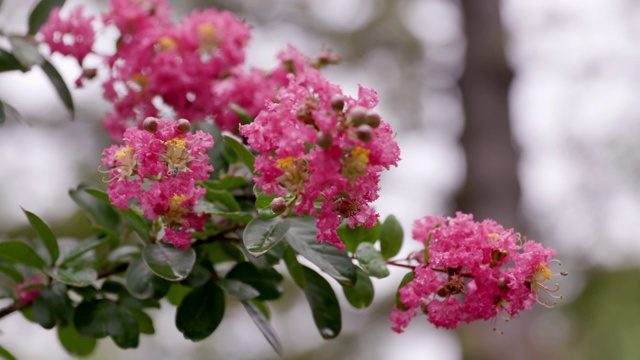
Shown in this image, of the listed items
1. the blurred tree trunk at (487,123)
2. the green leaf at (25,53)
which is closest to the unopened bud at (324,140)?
the green leaf at (25,53)

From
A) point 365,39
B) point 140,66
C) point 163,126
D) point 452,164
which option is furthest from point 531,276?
point 365,39

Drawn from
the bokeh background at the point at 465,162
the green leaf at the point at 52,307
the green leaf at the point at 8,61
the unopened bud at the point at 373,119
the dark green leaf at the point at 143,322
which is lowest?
the bokeh background at the point at 465,162

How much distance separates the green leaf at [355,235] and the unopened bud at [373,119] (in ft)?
1.01

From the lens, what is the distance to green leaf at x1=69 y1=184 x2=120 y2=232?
1218mm

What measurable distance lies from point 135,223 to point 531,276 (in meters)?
0.54

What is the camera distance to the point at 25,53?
1300 mm

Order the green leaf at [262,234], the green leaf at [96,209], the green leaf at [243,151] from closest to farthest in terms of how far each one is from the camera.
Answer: the green leaf at [262,234]
the green leaf at [243,151]
the green leaf at [96,209]

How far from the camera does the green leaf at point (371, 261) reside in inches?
41.6

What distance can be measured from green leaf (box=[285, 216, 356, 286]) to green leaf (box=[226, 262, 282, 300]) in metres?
0.12

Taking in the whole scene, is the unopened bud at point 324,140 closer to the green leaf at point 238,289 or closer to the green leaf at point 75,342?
the green leaf at point 238,289

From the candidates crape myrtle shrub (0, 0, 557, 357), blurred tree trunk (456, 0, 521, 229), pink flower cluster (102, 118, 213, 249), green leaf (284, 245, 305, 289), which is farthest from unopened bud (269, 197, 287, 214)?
blurred tree trunk (456, 0, 521, 229)

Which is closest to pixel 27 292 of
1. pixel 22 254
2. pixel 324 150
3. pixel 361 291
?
pixel 22 254

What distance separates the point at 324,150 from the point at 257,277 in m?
0.40

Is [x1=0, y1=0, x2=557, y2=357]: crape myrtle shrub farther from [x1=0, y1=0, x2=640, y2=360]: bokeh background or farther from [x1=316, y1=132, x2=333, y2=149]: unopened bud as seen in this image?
[x1=0, y1=0, x2=640, y2=360]: bokeh background
